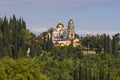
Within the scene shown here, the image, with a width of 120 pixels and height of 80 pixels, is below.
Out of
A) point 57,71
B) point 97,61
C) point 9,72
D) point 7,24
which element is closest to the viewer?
point 9,72

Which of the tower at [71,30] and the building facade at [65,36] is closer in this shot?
the building facade at [65,36]

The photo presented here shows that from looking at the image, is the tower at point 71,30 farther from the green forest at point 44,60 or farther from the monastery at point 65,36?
the green forest at point 44,60

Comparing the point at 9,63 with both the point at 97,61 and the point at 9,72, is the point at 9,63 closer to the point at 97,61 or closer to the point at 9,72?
the point at 9,72

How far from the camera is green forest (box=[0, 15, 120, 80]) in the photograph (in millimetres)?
48625

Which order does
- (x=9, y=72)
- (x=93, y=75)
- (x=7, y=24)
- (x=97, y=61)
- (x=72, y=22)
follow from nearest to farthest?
(x=9, y=72), (x=93, y=75), (x=7, y=24), (x=97, y=61), (x=72, y=22)

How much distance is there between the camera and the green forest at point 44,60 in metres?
48.6

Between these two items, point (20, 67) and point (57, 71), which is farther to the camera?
point (57, 71)

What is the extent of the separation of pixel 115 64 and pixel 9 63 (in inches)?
1430

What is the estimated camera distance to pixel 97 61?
87.1 metres

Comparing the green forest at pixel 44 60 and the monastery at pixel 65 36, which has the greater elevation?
the monastery at pixel 65 36

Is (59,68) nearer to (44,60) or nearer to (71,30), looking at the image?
(44,60)

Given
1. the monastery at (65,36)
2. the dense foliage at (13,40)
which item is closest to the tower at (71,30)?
the monastery at (65,36)

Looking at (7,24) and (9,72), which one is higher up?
(7,24)

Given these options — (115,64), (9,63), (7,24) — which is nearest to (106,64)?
(115,64)
